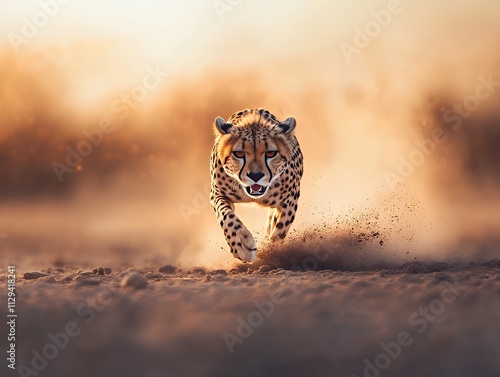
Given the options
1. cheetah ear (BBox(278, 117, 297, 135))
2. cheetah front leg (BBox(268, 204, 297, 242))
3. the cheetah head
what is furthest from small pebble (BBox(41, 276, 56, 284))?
cheetah ear (BBox(278, 117, 297, 135))

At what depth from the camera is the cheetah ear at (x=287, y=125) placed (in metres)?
10.5

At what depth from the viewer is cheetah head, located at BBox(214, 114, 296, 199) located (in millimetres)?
9711

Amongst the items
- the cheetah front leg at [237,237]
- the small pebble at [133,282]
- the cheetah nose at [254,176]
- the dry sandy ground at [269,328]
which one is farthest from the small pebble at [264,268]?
the small pebble at [133,282]

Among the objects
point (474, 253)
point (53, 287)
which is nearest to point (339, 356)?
point (53, 287)

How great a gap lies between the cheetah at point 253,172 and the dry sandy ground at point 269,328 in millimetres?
2114

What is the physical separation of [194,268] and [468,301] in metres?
4.57

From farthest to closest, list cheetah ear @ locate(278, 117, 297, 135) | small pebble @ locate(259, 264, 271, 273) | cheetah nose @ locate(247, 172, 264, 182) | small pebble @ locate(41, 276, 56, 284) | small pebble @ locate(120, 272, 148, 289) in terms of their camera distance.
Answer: cheetah ear @ locate(278, 117, 297, 135), cheetah nose @ locate(247, 172, 264, 182), small pebble @ locate(259, 264, 271, 273), small pebble @ locate(41, 276, 56, 284), small pebble @ locate(120, 272, 148, 289)

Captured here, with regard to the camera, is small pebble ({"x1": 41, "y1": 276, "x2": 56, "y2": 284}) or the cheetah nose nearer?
small pebble ({"x1": 41, "y1": 276, "x2": 56, "y2": 284})

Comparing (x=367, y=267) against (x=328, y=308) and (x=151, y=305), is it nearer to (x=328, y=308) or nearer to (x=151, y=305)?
(x=328, y=308)

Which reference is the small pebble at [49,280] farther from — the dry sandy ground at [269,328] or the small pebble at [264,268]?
the small pebble at [264,268]

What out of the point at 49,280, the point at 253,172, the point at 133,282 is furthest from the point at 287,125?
the point at 49,280

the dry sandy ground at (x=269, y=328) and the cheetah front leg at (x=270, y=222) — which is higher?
the cheetah front leg at (x=270, y=222)

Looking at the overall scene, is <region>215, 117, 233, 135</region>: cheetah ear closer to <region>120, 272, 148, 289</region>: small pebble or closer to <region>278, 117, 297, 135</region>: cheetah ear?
<region>278, 117, 297, 135</region>: cheetah ear

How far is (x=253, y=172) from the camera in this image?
965 cm
